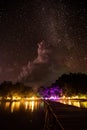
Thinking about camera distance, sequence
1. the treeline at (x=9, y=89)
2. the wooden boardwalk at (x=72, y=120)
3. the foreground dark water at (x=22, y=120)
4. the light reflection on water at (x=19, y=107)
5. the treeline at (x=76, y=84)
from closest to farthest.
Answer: the wooden boardwalk at (x=72, y=120)
the foreground dark water at (x=22, y=120)
the light reflection on water at (x=19, y=107)
the treeline at (x=76, y=84)
the treeline at (x=9, y=89)

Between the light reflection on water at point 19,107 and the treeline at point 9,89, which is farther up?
the treeline at point 9,89

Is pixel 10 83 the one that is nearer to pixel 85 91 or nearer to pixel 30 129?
pixel 85 91

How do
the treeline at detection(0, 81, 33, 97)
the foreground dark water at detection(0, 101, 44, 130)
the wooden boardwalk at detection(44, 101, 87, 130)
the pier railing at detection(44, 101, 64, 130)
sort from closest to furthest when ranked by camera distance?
1. the wooden boardwalk at detection(44, 101, 87, 130)
2. the pier railing at detection(44, 101, 64, 130)
3. the foreground dark water at detection(0, 101, 44, 130)
4. the treeline at detection(0, 81, 33, 97)

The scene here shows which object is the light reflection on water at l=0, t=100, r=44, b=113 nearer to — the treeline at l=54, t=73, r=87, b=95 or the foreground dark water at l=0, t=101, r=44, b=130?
the foreground dark water at l=0, t=101, r=44, b=130

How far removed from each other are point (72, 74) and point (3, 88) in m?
59.0

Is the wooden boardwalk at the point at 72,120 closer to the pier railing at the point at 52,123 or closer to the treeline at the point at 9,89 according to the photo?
the pier railing at the point at 52,123

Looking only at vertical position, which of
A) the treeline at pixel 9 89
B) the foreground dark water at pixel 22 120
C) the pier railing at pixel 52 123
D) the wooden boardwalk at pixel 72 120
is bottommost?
the foreground dark water at pixel 22 120

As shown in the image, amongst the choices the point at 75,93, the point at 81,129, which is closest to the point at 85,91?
the point at 75,93

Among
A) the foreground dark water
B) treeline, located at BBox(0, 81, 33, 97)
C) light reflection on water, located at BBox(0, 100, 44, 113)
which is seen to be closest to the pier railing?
the foreground dark water

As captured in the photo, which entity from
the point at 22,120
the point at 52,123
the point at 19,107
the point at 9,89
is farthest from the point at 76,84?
the point at 52,123

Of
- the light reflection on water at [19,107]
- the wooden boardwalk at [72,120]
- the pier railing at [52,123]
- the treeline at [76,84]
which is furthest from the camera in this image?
the treeline at [76,84]

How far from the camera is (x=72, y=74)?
414 feet

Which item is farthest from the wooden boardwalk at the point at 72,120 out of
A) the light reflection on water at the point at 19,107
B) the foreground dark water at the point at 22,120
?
the light reflection on water at the point at 19,107

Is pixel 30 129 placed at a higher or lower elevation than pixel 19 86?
lower
